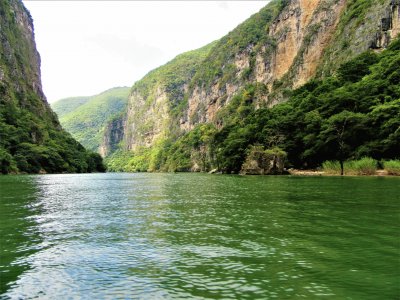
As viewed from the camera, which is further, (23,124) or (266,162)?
(23,124)

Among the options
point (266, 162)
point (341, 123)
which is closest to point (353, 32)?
point (341, 123)

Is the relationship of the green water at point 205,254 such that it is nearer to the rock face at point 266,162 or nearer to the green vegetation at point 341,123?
the green vegetation at point 341,123

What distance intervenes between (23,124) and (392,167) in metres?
131

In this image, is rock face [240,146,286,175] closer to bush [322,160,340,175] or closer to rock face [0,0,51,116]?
bush [322,160,340,175]

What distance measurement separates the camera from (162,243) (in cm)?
1424

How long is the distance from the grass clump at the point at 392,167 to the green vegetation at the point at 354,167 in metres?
2.53

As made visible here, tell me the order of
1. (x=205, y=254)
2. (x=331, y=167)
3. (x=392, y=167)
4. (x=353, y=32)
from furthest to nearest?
(x=353, y=32), (x=331, y=167), (x=392, y=167), (x=205, y=254)

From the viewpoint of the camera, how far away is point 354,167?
214ft

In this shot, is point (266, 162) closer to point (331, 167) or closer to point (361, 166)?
point (331, 167)

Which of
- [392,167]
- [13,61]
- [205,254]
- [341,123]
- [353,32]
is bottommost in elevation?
[205,254]

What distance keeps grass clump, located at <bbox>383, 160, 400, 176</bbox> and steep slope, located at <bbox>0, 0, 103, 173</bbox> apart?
3777 inches

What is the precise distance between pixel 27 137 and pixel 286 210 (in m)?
134

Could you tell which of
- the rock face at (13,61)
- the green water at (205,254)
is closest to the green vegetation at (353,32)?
the green water at (205,254)

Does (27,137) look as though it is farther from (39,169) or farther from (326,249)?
(326,249)
